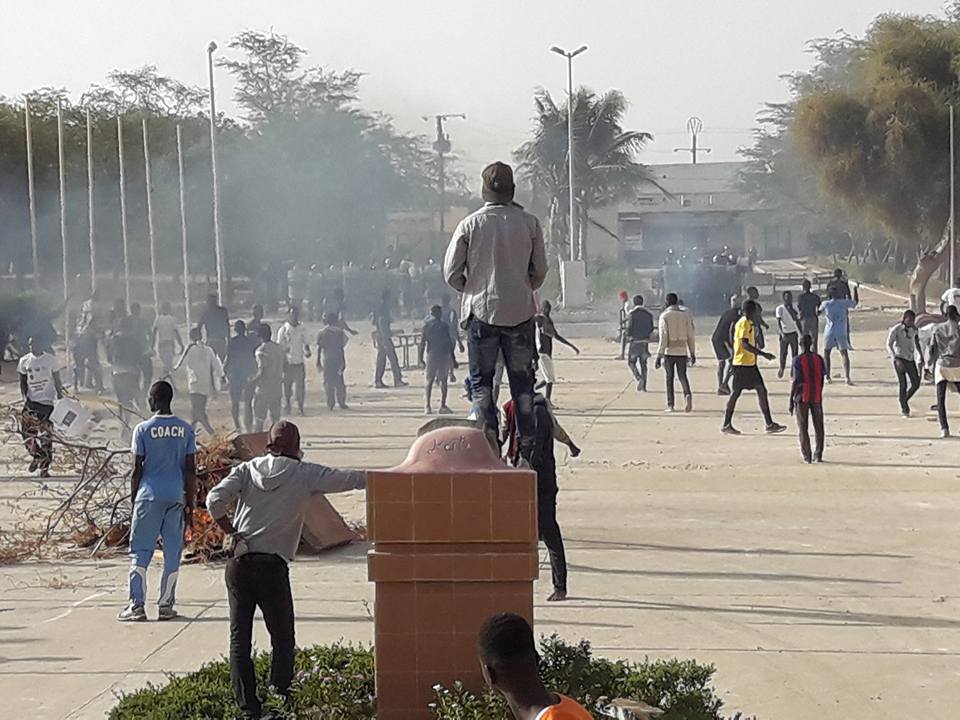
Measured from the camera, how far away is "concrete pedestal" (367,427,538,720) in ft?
19.2

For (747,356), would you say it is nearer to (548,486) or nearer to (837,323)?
(837,323)

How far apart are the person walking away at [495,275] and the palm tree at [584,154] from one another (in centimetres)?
5994

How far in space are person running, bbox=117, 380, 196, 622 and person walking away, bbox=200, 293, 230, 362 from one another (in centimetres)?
1455

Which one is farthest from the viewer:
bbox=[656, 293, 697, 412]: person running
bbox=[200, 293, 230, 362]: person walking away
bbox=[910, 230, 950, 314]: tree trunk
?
bbox=[910, 230, 950, 314]: tree trunk

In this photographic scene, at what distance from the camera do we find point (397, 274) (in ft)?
167

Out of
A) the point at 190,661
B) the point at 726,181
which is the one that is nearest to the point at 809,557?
the point at 190,661

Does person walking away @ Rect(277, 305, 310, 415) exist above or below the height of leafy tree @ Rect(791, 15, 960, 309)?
below

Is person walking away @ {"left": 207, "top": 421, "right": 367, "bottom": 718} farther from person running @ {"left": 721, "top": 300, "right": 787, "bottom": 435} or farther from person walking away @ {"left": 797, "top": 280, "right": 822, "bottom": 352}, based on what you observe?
person walking away @ {"left": 797, "top": 280, "right": 822, "bottom": 352}

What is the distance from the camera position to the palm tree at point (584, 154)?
6869 centimetres

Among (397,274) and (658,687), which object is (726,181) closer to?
(397,274)

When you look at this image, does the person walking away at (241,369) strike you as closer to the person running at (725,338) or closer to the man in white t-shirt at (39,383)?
the man in white t-shirt at (39,383)

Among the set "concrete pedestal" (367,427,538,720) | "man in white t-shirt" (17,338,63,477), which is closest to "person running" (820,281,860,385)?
"man in white t-shirt" (17,338,63,477)

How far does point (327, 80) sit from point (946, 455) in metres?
47.1

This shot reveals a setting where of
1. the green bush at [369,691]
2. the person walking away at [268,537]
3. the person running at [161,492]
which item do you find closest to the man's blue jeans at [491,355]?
the person walking away at [268,537]
